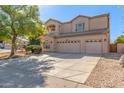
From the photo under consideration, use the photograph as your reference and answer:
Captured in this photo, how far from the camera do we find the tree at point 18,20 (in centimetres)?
1574

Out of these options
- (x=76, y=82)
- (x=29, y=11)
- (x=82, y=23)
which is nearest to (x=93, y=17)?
(x=82, y=23)

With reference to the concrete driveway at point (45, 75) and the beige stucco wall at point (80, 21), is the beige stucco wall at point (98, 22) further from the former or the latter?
the concrete driveway at point (45, 75)

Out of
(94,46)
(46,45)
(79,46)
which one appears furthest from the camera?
(46,45)

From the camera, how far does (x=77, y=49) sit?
766 inches

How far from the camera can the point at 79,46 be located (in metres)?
19.2

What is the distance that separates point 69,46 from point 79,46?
180 centimetres

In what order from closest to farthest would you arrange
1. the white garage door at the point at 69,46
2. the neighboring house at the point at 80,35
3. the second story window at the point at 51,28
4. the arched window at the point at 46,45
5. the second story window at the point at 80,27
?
the neighboring house at the point at 80,35 < the white garage door at the point at 69,46 < the second story window at the point at 80,27 < the arched window at the point at 46,45 < the second story window at the point at 51,28

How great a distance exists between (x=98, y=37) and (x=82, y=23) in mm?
4772

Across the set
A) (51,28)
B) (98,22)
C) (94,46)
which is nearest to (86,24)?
(98,22)

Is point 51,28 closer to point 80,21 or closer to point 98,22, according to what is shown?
point 80,21

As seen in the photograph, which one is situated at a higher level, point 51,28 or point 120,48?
point 51,28

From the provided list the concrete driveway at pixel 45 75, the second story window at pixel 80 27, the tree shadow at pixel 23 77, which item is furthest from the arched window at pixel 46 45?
the tree shadow at pixel 23 77

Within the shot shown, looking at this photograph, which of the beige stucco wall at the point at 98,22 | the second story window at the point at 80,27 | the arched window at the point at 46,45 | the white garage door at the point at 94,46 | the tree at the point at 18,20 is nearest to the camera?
the tree at the point at 18,20

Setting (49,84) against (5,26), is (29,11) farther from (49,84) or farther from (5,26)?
(49,84)
